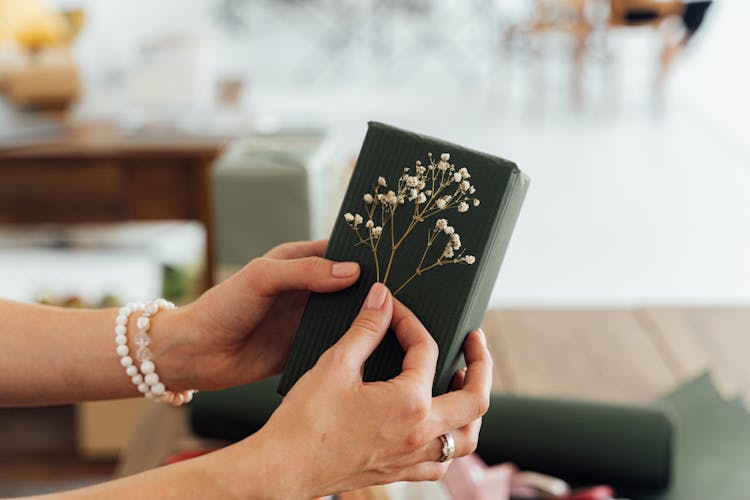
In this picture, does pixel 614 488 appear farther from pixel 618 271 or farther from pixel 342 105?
pixel 342 105

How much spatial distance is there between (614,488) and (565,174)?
145 inches

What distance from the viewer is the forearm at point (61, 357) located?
1.03 metres

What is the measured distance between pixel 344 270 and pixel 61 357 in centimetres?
36

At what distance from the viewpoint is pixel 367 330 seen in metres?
0.83

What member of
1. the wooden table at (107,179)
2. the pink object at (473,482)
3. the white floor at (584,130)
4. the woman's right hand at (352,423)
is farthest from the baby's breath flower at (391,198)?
the wooden table at (107,179)

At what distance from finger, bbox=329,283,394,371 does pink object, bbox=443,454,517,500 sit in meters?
0.47

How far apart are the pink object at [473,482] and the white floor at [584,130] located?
97 centimetres

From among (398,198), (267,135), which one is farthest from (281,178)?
(398,198)

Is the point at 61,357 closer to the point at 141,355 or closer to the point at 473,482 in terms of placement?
the point at 141,355

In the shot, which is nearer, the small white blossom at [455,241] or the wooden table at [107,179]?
the small white blossom at [455,241]

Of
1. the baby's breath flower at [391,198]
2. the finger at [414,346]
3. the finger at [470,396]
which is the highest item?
the baby's breath flower at [391,198]

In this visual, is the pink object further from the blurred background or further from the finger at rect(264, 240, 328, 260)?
the blurred background

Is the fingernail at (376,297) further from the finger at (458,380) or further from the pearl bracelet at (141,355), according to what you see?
the pearl bracelet at (141,355)

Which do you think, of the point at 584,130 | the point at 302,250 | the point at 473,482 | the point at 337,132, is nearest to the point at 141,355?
the point at 302,250
